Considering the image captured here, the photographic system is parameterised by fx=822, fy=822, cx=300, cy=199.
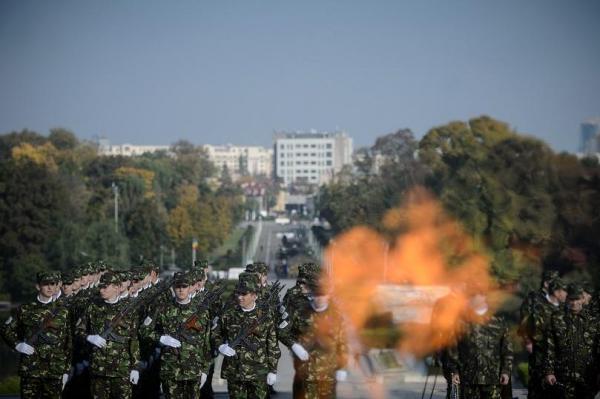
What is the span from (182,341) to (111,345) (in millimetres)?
797

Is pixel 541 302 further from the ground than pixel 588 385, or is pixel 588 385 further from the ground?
pixel 541 302

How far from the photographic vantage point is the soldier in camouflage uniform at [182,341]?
357 inches

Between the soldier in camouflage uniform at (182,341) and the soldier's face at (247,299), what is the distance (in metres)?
0.63

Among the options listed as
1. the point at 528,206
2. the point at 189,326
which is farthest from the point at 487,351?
the point at 528,206

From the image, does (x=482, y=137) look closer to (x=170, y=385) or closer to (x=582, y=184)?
(x=582, y=184)

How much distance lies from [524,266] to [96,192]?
37.5 m

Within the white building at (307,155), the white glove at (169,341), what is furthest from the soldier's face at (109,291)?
the white building at (307,155)

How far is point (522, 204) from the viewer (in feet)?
120

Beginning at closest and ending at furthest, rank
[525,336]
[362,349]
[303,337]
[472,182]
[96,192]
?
1. [303,337]
2. [525,336]
3. [362,349]
4. [472,182]
5. [96,192]

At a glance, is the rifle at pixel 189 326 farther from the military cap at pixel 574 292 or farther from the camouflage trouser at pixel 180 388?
the military cap at pixel 574 292

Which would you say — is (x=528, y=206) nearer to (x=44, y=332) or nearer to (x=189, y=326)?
(x=189, y=326)

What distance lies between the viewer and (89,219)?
173 ft

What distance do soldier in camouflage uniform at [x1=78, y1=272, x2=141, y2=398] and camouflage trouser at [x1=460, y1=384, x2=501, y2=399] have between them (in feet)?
11.9

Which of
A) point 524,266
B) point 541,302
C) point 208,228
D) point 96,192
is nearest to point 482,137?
point 524,266
